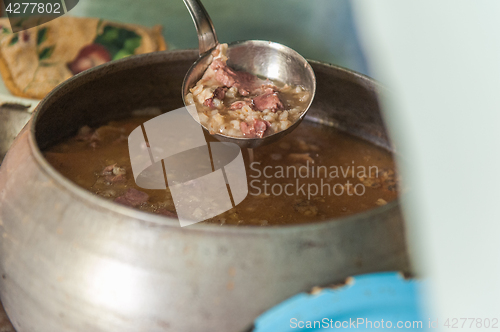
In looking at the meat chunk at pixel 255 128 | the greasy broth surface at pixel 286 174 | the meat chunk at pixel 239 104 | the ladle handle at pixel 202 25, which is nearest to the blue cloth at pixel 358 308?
the greasy broth surface at pixel 286 174

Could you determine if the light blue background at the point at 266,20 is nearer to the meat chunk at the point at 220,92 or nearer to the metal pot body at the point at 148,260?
the meat chunk at the point at 220,92

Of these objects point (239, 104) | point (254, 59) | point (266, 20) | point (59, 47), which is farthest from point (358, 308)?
point (59, 47)

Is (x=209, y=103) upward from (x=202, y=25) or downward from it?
downward

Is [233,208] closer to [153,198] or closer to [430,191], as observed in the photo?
[153,198]

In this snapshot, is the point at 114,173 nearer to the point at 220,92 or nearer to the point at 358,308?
the point at 220,92

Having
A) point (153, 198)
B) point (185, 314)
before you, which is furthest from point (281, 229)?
point (153, 198)
